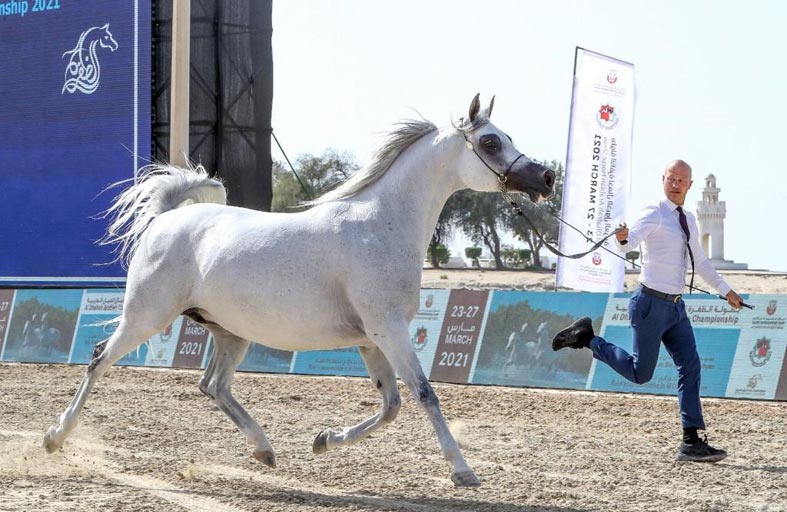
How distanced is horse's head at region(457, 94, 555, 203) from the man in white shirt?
1058mm

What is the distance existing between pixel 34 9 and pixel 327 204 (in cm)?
1373

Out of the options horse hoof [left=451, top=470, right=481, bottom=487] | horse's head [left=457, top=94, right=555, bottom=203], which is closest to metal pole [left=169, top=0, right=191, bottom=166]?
horse's head [left=457, top=94, right=555, bottom=203]

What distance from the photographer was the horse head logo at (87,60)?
18.1 meters

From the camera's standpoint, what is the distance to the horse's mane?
712 centimetres

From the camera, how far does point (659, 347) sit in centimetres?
770

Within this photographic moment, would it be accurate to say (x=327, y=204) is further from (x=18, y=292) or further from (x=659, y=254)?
(x=18, y=292)

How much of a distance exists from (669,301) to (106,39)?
13.0 metres

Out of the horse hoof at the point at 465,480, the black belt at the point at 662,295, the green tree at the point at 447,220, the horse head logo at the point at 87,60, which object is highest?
the horse head logo at the point at 87,60

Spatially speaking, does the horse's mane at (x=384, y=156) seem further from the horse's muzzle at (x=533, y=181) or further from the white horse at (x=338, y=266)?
the horse's muzzle at (x=533, y=181)

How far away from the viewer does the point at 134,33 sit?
702 inches

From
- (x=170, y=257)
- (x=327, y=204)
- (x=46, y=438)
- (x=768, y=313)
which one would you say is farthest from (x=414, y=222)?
(x=768, y=313)

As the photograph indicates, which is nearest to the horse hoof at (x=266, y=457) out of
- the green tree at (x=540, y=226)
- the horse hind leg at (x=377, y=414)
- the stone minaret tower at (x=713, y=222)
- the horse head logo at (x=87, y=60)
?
the horse hind leg at (x=377, y=414)

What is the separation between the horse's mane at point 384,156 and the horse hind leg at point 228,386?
1.33 meters

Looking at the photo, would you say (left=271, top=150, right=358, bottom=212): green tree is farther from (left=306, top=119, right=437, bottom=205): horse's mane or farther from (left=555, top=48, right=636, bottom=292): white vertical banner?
(left=306, top=119, right=437, bottom=205): horse's mane
